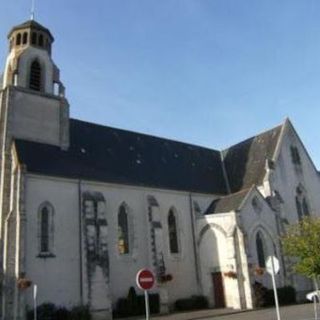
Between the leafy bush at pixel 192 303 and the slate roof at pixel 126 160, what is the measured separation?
7274 millimetres

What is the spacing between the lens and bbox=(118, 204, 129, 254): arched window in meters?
26.4

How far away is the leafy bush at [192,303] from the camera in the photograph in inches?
1050

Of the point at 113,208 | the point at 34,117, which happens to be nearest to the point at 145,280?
the point at 113,208

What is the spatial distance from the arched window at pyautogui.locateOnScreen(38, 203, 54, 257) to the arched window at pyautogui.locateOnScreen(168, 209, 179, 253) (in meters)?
8.46

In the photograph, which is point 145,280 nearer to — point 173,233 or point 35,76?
point 173,233

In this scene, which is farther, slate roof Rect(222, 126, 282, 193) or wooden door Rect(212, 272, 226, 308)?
slate roof Rect(222, 126, 282, 193)

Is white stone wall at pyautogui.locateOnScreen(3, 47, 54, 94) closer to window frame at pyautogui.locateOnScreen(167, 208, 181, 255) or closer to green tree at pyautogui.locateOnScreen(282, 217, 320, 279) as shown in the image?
window frame at pyautogui.locateOnScreen(167, 208, 181, 255)

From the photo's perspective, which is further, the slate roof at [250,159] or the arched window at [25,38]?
the slate roof at [250,159]

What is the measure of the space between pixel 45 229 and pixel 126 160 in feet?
27.0

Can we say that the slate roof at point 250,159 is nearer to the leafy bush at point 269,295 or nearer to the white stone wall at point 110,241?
the white stone wall at point 110,241

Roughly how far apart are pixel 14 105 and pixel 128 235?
10.2m

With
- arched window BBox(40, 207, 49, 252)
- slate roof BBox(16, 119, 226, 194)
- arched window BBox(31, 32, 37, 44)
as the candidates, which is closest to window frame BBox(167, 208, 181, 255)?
slate roof BBox(16, 119, 226, 194)

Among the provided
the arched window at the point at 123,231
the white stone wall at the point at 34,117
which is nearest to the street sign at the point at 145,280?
the arched window at the point at 123,231

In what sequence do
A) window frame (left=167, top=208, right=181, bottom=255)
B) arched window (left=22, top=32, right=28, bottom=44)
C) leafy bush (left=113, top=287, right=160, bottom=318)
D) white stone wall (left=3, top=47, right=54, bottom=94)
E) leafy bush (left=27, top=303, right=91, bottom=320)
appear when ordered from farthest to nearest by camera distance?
window frame (left=167, top=208, right=181, bottom=255) → arched window (left=22, top=32, right=28, bottom=44) → white stone wall (left=3, top=47, right=54, bottom=94) → leafy bush (left=113, top=287, right=160, bottom=318) → leafy bush (left=27, top=303, right=91, bottom=320)
